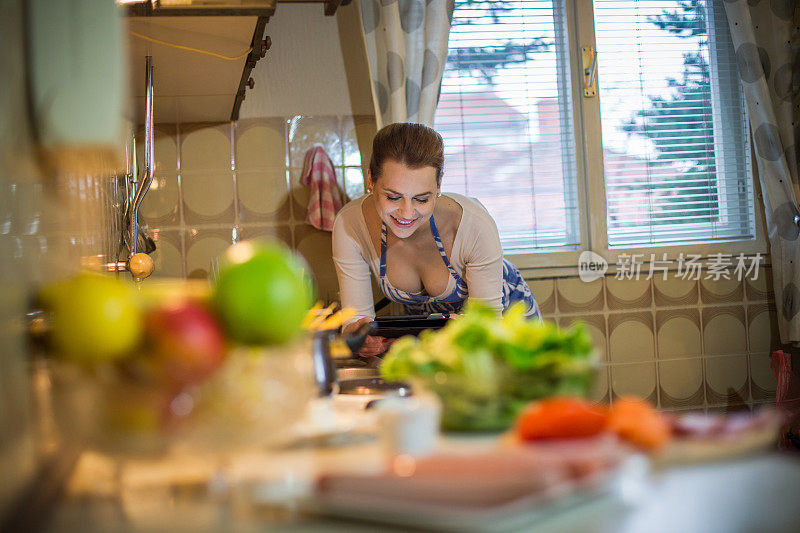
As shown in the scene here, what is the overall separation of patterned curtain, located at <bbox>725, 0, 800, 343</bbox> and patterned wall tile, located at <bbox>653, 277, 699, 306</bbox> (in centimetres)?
30

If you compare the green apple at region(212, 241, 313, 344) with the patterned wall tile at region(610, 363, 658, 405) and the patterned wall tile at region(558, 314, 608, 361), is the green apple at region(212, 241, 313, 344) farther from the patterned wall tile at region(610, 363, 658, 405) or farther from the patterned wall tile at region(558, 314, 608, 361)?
the patterned wall tile at region(610, 363, 658, 405)

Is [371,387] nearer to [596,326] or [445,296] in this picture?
[445,296]

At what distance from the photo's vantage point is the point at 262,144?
110 inches

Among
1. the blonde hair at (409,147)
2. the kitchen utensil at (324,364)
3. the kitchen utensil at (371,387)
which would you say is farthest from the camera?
the blonde hair at (409,147)

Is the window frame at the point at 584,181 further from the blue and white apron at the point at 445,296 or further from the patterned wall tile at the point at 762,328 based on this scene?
the blue and white apron at the point at 445,296

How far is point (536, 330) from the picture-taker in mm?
747

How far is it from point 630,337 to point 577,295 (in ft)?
0.91

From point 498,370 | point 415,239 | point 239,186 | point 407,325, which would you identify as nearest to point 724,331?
point 415,239

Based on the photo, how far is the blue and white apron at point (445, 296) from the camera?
87.8 inches

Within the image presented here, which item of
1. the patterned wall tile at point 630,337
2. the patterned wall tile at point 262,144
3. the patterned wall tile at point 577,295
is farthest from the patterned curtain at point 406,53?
the patterned wall tile at point 630,337

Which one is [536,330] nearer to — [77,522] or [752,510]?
[752,510]

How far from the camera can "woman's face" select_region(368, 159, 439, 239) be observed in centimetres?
205

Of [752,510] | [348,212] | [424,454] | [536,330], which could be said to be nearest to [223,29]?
[348,212]

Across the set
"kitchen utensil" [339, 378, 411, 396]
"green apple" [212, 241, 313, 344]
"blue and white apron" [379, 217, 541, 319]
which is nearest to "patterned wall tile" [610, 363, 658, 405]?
"blue and white apron" [379, 217, 541, 319]
